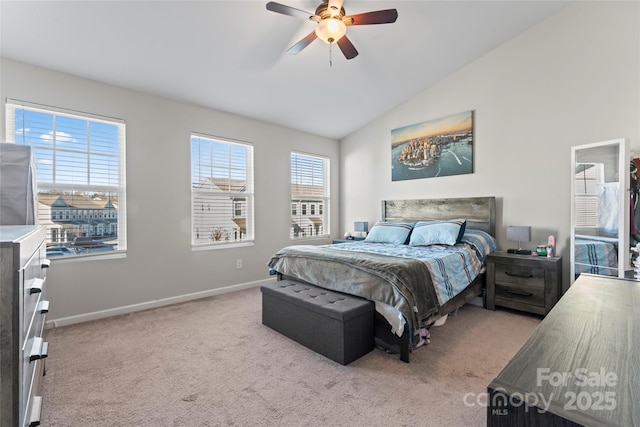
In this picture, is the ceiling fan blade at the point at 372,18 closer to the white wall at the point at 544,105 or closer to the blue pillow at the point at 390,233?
the white wall at the point at 544,105

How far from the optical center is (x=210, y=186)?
4.07m

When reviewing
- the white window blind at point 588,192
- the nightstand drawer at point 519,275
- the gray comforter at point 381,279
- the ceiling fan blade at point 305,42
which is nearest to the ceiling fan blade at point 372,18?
the ceiling fan blade at point 305,42

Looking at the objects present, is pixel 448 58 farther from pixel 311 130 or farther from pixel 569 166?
pixel 311 130

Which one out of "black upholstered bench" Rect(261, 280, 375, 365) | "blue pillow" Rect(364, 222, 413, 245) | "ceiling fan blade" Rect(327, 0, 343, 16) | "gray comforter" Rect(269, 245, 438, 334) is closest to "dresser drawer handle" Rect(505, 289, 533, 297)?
"blue pillow" Rect(364, 222, 413, 245)

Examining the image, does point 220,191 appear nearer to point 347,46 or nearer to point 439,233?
point 347,46

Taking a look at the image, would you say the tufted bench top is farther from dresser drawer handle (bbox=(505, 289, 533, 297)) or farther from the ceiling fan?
the ceiling fan

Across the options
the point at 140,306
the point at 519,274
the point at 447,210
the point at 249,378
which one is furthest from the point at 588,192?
the point at 140,306

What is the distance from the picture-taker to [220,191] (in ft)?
13.7

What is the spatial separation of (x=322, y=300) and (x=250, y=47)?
264 cm

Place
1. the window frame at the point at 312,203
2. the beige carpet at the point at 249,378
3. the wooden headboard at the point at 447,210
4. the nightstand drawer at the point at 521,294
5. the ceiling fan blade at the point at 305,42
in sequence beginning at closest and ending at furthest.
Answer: the beige carpet at the point at 249,378 → the ceiling fan blade at the point at 305,42 → the nightstand drawer at the point at 521,294 → the wooden headboard at the point at 447,210 → the window frame at the point at 312,203

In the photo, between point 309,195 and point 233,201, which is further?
point 309,195

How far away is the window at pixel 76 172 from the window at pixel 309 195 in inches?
99.5

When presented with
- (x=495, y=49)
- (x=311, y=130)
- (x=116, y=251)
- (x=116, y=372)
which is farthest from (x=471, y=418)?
(x=311, y=130)

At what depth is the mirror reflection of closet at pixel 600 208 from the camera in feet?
9.16
